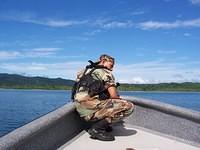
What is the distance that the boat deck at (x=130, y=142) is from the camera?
17.7ft

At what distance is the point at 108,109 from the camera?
556cm

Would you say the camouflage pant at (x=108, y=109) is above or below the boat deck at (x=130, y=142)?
above

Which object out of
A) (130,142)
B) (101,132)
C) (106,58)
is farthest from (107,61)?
(130,142)

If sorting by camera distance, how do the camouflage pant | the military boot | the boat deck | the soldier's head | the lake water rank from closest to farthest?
the boat deck < the camouflage pant < the military boot < the soldier's head < the lake water

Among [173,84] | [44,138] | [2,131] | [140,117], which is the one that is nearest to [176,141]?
[140,117]

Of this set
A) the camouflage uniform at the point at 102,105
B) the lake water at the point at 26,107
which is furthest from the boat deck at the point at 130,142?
the lake water at the point at 26,107

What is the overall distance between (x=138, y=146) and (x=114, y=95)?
0.71 meters

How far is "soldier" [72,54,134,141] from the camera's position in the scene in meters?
5.56

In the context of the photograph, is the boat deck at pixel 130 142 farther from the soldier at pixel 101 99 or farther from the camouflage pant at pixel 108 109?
the camouflage pant at pixel 108 109

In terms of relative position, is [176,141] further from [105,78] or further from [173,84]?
[173,84]

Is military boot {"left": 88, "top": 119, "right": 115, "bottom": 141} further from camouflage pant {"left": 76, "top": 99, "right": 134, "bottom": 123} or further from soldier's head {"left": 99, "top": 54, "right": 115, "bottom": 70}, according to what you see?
soldier's head {"left": 99, "top": 54, "right": 115, "bottom": 70}

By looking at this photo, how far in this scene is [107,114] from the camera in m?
5.59

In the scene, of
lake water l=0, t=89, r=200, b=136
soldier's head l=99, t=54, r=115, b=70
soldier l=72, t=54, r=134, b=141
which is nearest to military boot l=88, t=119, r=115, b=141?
soldier l=72, t=54, r=134, b=141

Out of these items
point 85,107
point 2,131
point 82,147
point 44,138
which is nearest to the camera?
point 44,138
